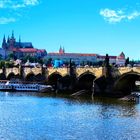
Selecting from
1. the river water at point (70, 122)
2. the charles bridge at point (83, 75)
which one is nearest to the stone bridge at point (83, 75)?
the charles bridge at point (83, 75)

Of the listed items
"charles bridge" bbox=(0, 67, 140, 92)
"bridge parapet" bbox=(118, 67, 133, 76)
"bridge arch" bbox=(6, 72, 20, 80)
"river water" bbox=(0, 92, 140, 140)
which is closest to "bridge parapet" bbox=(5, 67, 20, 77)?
"charles bridge" bbox=(0, 67, 140, 92)

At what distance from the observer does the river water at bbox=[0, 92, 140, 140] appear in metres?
41.1

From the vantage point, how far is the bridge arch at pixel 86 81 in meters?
97.7

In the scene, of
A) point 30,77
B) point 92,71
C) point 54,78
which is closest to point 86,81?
point 92,71

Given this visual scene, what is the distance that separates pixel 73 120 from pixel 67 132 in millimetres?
7935

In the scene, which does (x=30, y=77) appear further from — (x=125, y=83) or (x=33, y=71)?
(x=125, y=83)

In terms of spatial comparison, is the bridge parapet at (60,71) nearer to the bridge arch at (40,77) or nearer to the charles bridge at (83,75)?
the charles bridge at (83,75)

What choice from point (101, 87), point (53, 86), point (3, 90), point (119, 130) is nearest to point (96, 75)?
point (101, 87)

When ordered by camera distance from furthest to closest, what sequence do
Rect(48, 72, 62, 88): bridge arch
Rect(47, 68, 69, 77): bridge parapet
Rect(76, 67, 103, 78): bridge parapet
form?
Rect(48, 72, 62, 88): bridge arch, Rect(47, 68, 69, 77): bridge parapet, Rect(76, 67, 103, 78): bridge parapet

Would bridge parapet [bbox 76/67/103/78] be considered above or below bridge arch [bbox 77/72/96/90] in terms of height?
above

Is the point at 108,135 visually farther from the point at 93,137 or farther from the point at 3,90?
the point at 3,90

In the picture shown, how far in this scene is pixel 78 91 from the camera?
95125mm

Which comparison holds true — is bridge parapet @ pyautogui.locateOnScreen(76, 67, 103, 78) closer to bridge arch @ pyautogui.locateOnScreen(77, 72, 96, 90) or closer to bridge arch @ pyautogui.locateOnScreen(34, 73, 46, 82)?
bridge arch @ pyautogui.locateOnScreen(77, 72, 96, 90)

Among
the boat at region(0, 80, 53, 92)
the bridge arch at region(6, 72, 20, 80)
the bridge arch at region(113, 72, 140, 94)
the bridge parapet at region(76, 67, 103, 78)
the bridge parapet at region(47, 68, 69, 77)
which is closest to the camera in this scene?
the bridge arch at region(113, 72, 140, 94)
